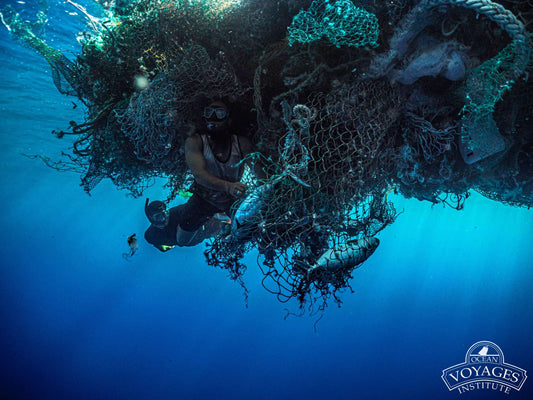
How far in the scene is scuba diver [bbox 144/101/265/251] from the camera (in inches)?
113

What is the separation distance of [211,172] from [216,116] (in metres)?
0.65

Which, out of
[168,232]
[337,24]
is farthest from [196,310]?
[337,24]

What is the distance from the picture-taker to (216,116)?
292 centimetres

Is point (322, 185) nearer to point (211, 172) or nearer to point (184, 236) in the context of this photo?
point (211, 172)

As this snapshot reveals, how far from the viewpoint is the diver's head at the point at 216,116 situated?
113 inches

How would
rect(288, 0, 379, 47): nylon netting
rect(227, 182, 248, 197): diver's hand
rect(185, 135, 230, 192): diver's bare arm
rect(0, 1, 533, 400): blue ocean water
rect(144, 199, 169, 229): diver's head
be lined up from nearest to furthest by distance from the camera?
rect(288, 0, 379, 47): nylon netting
rect(227, 182, 248, 197): diver's hand
rect(185, 135, 230, 192): diver's bare arm
rect(144, 199, 169, 229): diver's head
rect(0, 1, 533, 400): blue ocean water

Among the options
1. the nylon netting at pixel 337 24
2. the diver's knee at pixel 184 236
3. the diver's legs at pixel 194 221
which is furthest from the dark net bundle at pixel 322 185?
the diver's knee at pixel 184 236

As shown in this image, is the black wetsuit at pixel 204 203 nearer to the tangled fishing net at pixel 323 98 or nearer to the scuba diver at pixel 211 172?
the scuba diver at pixel 211 172

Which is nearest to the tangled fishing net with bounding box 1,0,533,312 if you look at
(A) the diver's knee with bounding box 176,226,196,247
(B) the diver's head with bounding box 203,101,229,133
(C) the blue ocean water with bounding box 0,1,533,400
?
(B) the diver's head with bounding box 203,101,229,133

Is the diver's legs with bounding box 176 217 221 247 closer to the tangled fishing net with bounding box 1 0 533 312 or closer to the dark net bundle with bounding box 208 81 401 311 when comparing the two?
the tangled fishing net with bounding box 1 0 533 312

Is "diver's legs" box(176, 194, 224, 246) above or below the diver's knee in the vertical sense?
above

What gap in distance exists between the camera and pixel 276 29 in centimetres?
247

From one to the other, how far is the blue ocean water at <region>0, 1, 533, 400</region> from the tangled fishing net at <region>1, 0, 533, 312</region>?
8295mm

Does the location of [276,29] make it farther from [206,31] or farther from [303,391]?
[303,391]
